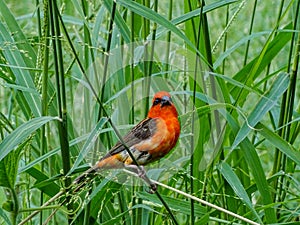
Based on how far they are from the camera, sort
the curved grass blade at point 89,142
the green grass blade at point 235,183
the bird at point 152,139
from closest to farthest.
A: the bird at point 152,139 < the curved grass blade at point 89,142 < the green grass blade at point 235,183

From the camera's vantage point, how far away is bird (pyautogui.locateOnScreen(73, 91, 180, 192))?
3.87 ft

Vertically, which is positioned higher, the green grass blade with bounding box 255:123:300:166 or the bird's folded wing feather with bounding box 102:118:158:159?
the bird's folded wing feather with bounding box 102:118:158:159

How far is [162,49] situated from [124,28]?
31cm

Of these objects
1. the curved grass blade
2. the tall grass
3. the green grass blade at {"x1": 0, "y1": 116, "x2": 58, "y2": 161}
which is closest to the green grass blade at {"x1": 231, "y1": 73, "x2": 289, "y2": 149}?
the tall grass

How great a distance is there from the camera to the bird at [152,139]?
3.87 feet

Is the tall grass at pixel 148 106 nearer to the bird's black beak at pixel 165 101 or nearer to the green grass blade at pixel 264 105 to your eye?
the green grass blade at pixel 264 105

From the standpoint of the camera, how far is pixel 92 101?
1.75m

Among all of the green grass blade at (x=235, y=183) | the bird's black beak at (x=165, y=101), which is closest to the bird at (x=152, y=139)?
the bird's black beak at (x=165, y=101)

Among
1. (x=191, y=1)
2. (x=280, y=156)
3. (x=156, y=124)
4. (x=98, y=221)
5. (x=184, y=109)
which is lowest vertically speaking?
(x=98, y=221)

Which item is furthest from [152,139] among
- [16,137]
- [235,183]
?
[235,183]

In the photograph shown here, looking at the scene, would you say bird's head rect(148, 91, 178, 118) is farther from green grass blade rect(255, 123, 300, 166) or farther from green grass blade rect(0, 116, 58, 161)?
green grass blade rect(255, 123, 300, 166)

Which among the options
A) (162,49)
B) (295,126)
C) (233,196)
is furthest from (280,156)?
(162,49)

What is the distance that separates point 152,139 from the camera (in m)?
1.20

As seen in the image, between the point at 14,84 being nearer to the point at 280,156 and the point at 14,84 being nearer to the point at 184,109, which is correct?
the point at 184,109
